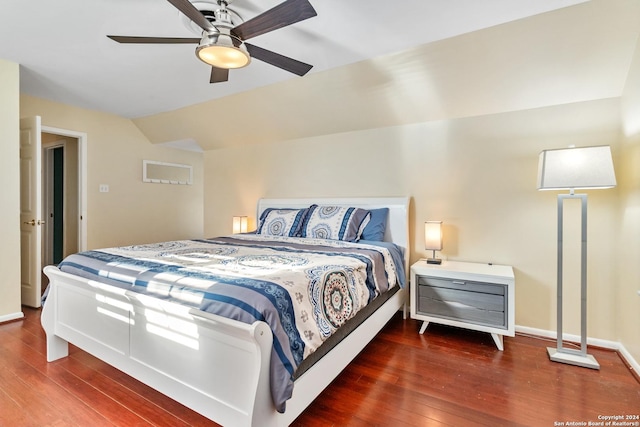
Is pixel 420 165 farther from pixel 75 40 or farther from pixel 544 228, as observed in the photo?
pixel 75 40

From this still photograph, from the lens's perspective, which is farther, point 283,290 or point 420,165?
point 420,165

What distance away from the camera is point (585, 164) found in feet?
6.56

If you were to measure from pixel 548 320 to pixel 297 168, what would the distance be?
9.86ft

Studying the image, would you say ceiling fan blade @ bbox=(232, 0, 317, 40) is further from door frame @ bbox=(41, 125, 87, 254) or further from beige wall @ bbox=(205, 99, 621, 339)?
door frame @ bbox=(41, 125, 87, 254)

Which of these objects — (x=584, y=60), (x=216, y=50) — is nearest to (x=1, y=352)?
(x=216, y=50)

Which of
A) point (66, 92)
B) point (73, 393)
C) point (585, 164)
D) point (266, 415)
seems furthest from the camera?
point (66, 92)

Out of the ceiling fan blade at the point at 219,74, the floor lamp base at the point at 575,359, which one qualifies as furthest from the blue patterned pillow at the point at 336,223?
the floor lamp base at the point at 575,359

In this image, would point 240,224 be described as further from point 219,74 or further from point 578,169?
point 578,169

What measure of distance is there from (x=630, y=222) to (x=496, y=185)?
2.98 ft

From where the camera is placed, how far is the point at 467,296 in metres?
2.43

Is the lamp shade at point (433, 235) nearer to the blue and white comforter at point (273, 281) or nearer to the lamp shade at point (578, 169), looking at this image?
the blue and white comforter at point (273, 281)

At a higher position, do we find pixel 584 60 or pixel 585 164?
pixel 584 60

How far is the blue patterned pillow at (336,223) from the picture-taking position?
2947mm

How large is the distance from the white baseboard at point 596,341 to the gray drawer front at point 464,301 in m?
→ 0.53
